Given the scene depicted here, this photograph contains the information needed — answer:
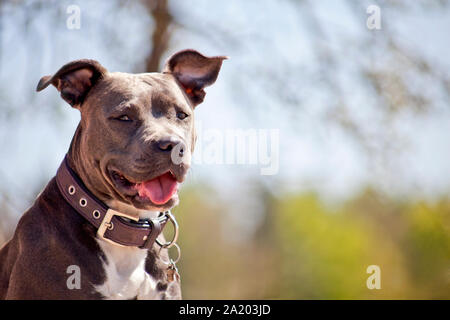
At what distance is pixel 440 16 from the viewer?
7410 millimetres

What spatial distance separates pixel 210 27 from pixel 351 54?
2027 millimetres

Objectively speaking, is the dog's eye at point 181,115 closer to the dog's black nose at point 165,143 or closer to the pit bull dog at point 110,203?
the pit bull dog at point 110,203

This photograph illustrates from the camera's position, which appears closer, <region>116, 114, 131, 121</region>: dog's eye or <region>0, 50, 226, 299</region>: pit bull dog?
<region>0, 50, 226, 299</region>: pit bull dog

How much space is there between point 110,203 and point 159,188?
35cm

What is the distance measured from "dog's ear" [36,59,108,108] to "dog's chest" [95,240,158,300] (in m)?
1.03

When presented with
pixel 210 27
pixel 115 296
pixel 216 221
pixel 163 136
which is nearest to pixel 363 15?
pixel 210 27

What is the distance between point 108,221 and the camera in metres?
3.26

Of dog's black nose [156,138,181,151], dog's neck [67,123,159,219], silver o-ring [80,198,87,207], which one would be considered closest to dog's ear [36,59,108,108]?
dog's neck [67,123,159,219]

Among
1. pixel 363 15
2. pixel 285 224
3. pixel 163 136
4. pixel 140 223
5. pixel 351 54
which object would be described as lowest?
pixel 140 223

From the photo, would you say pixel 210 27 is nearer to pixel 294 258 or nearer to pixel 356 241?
pixel 294 258

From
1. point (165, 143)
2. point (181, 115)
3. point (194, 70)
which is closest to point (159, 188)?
point (165, 143)

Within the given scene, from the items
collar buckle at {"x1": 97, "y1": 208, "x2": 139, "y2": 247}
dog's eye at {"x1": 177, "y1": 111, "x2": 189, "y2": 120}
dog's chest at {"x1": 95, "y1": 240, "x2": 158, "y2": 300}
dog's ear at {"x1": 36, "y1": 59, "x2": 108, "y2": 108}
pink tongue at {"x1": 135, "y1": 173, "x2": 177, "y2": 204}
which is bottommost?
dog's chest at {"x1": 95, "y1": 240, "x2": 158, "y2": 300}

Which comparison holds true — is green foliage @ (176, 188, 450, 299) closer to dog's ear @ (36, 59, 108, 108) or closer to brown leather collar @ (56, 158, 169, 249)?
brown leather collar @ (56, 158, 169, 249)

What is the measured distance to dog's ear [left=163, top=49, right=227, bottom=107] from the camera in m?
3.97
